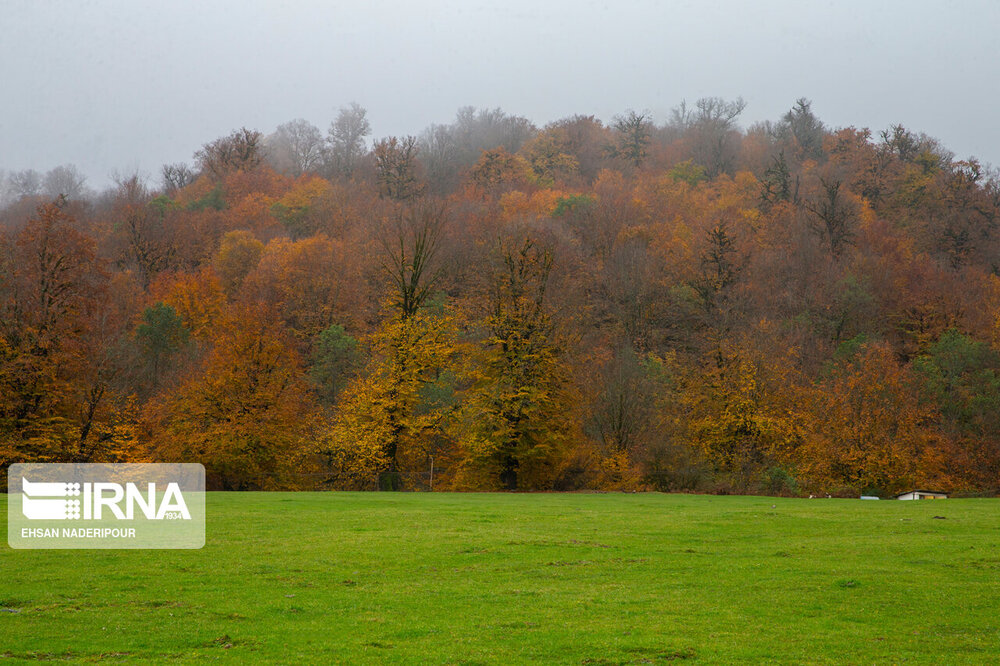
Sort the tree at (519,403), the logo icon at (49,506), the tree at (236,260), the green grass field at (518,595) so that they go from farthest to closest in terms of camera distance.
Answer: the tree at (236,260) → the tree at (519,403) → the logo icon at (49,506) → the green grass field at (518,595)

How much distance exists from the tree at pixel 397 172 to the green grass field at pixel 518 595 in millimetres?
84447

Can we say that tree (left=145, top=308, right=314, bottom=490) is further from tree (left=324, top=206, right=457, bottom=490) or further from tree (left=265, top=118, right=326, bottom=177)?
tree (left=265, top=118, right=326, bottom=177)

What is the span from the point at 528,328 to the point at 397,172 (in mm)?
58773

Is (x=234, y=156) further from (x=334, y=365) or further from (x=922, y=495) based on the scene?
(x=922, y=495)

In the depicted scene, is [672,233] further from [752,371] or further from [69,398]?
[69,398]

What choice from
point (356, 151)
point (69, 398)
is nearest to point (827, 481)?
point (69, 398)

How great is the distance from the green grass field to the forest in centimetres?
2672

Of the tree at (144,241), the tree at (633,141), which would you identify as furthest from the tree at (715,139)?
the tree at (144,241)

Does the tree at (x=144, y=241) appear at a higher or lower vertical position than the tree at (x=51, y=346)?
higher

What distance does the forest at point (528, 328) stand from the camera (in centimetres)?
4975

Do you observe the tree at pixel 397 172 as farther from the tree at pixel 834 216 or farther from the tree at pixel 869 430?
the tree at pixel 869 430

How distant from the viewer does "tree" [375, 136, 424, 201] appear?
106 m

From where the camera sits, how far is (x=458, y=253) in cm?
8131

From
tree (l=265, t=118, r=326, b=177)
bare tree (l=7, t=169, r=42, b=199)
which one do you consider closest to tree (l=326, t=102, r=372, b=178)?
tree (l=265, t=118, r=326, b=177)
